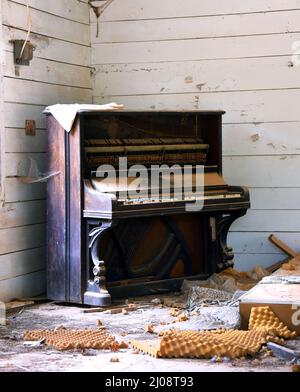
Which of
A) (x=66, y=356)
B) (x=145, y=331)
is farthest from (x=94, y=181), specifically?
(x=66, y=356)

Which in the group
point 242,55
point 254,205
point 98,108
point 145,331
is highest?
point 242,55

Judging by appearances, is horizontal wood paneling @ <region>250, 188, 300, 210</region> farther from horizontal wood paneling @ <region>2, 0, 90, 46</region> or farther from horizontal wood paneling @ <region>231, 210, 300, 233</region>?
horizontal wood paneling @ <region>2, 0, 90, 46</region>

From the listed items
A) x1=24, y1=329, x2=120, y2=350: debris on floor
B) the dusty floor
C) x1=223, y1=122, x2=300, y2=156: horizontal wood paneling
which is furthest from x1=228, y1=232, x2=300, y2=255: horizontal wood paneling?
x1=24, y1=329, x2=120, y2=350: debris on floor

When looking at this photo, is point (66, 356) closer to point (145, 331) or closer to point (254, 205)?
point (145, 331)

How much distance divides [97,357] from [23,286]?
166 centimetres

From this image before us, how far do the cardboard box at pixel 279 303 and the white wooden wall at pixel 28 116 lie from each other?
63.9 inches

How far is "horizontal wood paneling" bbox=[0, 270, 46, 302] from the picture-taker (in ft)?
17.2

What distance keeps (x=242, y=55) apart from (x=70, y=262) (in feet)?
6.64

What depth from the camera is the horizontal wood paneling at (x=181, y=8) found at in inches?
237

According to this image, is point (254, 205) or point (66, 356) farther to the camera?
point (254, 205)

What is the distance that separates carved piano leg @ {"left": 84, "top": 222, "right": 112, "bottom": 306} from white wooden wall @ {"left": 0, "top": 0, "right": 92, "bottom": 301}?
0.52 m

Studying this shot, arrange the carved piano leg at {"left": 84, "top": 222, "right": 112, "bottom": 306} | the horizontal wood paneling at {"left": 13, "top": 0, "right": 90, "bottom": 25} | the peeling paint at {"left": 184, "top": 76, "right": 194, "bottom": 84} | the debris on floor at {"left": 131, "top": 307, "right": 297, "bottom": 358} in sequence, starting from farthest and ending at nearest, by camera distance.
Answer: the peeling paint at {"left": 184, "top": 76, "right": 194, "bottom": 84} < the horizontal wood paneling at {"left": 13, "top": 0, "right": 90, "bottom": 25} < the carved piano leg at {"left": 84, "top": 222, "right": 112, "bottom": 306} < the debris on floor at {"left": 131, "top": 307, "right": 297, "bottom": 358}

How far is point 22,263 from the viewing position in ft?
17.8

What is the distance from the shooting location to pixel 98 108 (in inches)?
203
